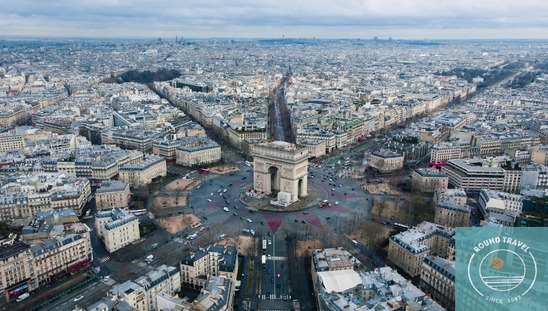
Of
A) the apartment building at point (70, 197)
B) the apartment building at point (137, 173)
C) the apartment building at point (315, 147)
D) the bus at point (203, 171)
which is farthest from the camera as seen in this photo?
the apartment building at point (315, 147)

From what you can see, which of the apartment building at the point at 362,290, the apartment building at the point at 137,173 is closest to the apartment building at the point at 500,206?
the apartment building at the point at 362,290

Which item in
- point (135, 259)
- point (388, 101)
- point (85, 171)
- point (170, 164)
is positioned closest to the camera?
point (135, 259)

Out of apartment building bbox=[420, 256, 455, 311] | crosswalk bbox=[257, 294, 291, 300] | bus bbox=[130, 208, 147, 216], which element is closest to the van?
bus bbox=[130, 208, 147, 216]

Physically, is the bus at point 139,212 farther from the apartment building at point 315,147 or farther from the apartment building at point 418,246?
the apartment building at point 315,147

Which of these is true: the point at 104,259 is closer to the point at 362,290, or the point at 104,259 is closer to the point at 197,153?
the point at 362,290

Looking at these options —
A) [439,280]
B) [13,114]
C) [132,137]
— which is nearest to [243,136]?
[132,137]

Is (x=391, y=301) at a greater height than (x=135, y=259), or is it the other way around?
(x=391, y=301)

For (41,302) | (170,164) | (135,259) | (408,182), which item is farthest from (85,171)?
(408,182)

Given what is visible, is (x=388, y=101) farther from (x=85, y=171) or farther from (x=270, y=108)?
(x=85, y=171)
